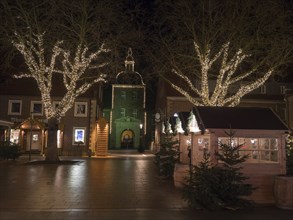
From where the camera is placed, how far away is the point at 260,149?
39.7ft

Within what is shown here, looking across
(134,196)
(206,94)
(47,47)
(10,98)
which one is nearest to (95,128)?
(10,98)

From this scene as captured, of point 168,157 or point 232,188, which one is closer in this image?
point 232,188

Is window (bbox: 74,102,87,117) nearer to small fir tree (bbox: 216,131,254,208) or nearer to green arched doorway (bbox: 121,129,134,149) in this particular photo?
green arched doorway (bbox: 121,129,134,149)

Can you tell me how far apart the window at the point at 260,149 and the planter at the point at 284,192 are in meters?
1.16

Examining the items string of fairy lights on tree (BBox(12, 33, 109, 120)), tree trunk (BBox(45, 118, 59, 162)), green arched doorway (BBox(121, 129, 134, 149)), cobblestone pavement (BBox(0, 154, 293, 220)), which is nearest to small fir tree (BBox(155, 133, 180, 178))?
cobblestone pavement (BBox(0, 154, 293, 220))

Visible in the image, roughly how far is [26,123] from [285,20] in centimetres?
2668

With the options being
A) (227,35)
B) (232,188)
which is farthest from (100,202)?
(227,35)

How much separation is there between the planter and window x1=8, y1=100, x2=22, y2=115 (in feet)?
115

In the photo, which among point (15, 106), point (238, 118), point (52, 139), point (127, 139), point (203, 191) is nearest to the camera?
point (203, 191)

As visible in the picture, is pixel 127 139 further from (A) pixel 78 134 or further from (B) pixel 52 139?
(B) pixel 52 139

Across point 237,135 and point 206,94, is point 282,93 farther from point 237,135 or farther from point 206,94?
point 237,135

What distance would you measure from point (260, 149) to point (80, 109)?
31.2m

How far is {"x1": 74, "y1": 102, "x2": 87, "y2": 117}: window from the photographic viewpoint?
41031 millimetres

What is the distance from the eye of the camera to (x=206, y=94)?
23.1m
